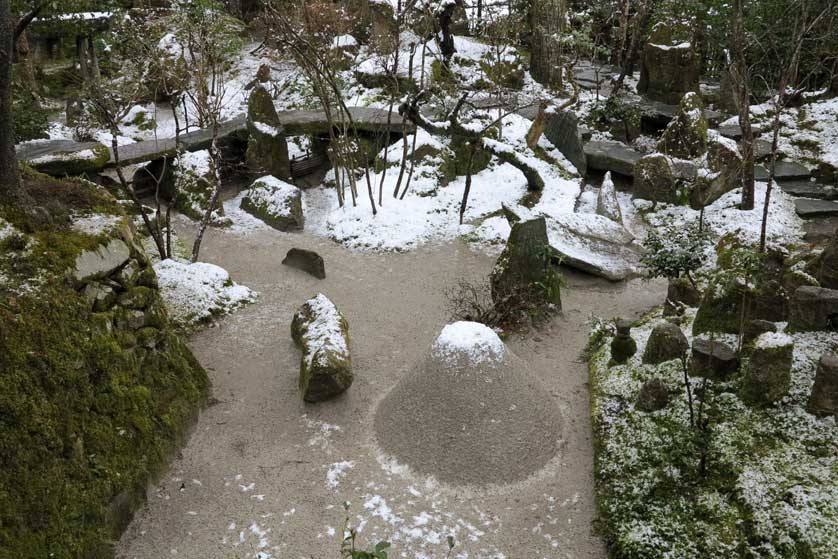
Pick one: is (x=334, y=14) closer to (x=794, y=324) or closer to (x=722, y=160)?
(x=722, y=160)

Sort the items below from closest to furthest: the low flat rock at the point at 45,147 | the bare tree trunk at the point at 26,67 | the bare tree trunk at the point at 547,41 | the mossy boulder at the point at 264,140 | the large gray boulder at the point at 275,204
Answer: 1. the low flat rock at the point at 45,147
2. the large gray boulder at the point at 275,204
3. the mossy boulder at the point at 264,140
4. the bare tree trunk at the point at 26,67
5. the bare tree trunk at the point at 547,41

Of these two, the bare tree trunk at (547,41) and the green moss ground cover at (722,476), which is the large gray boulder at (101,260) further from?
the bare tree trunk at (547,41)

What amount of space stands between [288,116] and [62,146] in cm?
376

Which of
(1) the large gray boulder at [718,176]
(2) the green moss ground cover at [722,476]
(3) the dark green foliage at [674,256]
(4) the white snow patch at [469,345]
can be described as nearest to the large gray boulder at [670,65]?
(1) the large gray boulder at [718,176]

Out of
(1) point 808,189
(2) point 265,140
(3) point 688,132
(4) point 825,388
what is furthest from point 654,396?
(2) point 265,140

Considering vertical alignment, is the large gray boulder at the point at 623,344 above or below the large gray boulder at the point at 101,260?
below

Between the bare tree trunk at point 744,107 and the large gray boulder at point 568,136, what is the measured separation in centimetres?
252

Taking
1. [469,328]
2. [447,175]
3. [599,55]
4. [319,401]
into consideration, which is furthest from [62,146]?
[599,55]

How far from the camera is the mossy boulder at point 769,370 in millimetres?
5062

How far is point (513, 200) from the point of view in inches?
430

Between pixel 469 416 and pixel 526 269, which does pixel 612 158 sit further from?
pixel 469 416

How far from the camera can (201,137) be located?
1164 centimetres

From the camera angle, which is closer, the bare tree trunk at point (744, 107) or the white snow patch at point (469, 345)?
the white snow patch at point (469, 345)

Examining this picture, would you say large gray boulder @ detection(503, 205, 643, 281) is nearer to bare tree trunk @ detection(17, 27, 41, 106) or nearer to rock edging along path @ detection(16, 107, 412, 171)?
rock edging along path @ detection(16, 107, 412, 171)
